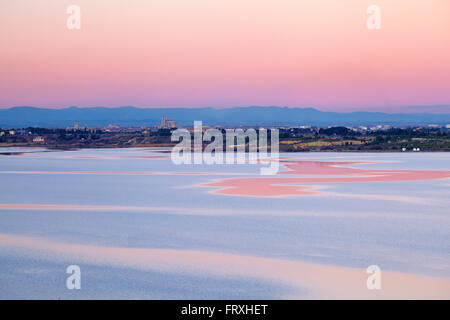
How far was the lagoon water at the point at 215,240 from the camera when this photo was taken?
864 centimetres

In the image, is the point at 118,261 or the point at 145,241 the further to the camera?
the point at 145,241

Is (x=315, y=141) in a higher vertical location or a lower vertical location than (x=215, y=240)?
lower

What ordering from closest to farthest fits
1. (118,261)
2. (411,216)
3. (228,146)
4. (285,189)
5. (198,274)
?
(198,274) → (118,261) → (411,216) → (285,189) → (228,146)

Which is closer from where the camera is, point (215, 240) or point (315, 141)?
point (215, 240)

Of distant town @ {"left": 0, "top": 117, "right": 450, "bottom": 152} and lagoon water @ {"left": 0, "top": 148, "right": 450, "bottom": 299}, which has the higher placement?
lagoon water @ {"left": 0, "top": 148, "right": 450, "bottom": 299}

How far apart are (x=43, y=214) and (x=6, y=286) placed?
6445mm

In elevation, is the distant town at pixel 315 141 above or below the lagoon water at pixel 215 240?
below

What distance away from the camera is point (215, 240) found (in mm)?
11586

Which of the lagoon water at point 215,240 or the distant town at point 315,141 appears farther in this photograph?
the distant town at point 315,141

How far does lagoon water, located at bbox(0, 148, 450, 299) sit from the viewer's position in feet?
28.3

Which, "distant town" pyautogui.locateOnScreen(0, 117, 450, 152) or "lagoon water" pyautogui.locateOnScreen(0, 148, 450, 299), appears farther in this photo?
"distant town" pyautogui.locateOnScreen(0, 117, 450, 152)

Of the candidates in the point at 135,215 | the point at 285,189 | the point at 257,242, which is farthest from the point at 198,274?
the point at 285,189
